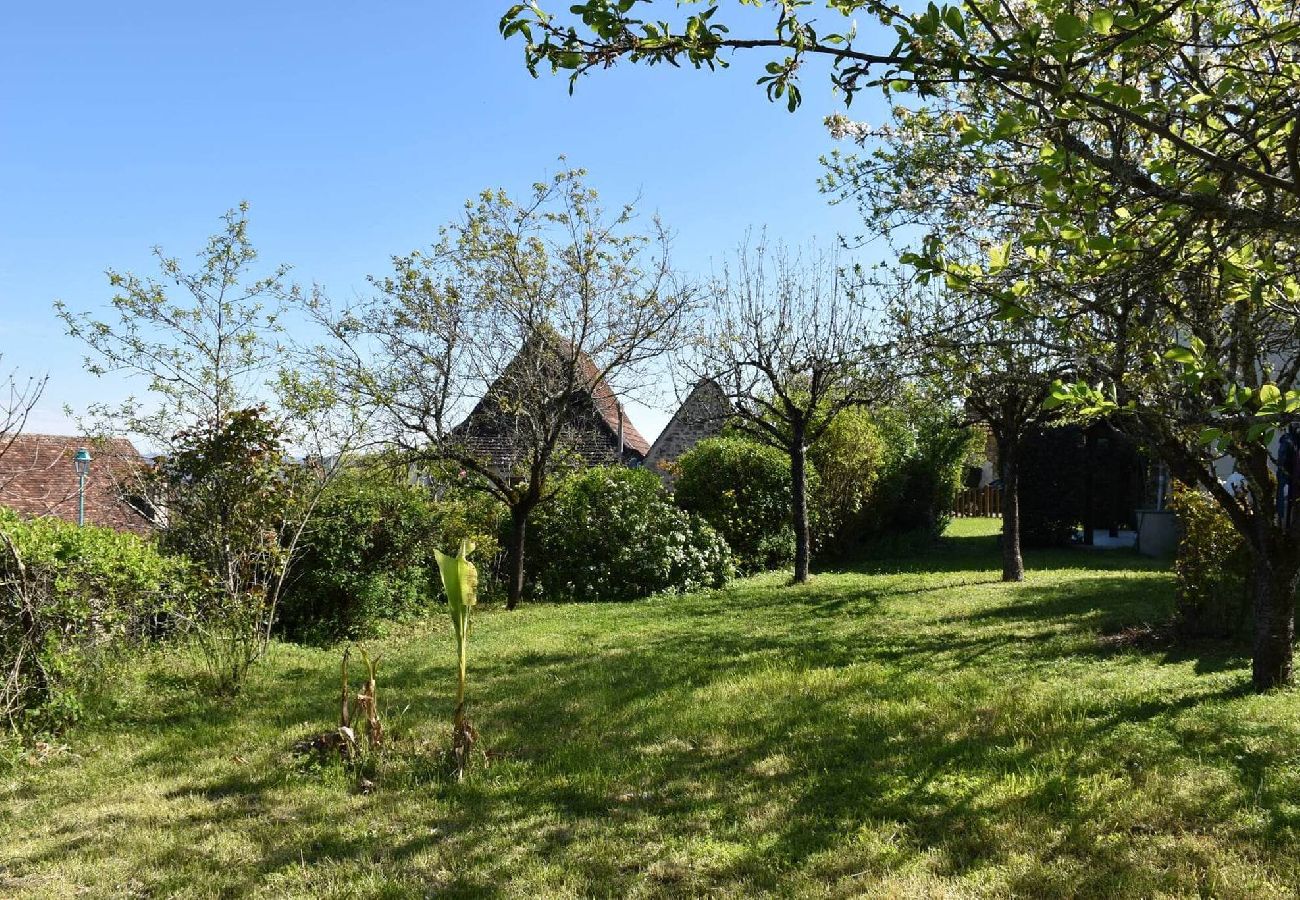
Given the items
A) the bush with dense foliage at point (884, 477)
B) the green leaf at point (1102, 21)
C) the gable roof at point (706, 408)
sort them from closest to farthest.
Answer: the green leaf at point (1102, 21)
the gable roof at point (706, 408)
the bush with dense foliage at point (884, 477)

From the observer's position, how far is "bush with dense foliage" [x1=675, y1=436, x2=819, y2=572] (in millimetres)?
16406

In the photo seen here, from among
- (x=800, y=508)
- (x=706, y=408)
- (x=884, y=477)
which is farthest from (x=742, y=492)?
(x=884, y=477)

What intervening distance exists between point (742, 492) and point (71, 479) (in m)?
12.5

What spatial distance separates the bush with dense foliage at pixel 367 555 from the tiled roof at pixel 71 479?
1.79m

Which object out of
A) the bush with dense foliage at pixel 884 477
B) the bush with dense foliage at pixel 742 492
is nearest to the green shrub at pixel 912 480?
the bush with dense foliage at pixel 884 477

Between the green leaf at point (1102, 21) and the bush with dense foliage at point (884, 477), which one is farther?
the bush with dense foliage at point (884, 477)

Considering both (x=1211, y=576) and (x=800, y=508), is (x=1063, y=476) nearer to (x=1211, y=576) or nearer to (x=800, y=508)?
(x=800, y=508)

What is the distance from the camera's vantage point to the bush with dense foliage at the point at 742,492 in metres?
16.4

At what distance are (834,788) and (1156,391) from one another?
3.26 m

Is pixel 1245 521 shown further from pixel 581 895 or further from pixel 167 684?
pixel 167 684

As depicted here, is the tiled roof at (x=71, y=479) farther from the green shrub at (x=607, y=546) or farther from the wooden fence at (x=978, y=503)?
the wooden fence at (x=978, y=503)

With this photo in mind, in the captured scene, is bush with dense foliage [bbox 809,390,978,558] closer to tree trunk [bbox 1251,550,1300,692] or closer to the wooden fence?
the wooden fence

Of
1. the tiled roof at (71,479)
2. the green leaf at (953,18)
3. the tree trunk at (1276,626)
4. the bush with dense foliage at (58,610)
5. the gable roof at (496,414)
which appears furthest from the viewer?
the gable roof at (496,414)

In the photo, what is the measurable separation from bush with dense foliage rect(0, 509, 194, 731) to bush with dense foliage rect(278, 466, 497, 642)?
11.3 feet
